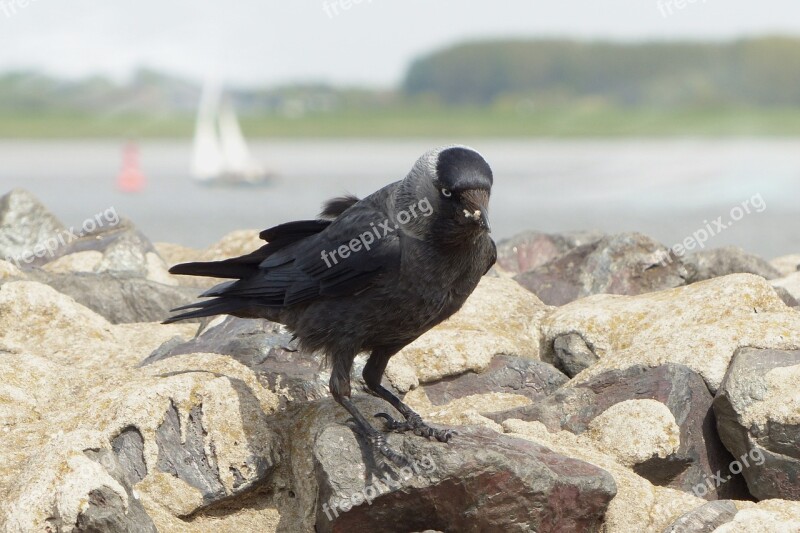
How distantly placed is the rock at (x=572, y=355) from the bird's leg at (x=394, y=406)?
1.63 meters

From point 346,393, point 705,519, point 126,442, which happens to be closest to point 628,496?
point 705,519

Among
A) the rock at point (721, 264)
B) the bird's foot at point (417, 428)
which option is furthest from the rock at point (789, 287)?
the bird's foot at point (417, 428)

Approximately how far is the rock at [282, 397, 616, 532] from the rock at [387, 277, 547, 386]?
1370 mm

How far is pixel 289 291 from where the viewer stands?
6.20m

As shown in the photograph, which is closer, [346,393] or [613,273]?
[346,393]

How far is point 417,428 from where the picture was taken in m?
5.79

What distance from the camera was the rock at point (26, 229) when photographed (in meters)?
10.5

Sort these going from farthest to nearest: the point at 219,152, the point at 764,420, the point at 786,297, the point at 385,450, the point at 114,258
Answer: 1. the point at 219,152
2. the point at 114,258
3. the point at 786,297
4. the point at 764,420
5. the point at 385,450

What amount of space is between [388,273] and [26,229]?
241 inches

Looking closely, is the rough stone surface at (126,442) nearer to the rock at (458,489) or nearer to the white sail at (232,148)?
the rock at (458,489)

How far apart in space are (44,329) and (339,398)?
9.67ft

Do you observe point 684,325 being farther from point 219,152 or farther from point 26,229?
point 219,152

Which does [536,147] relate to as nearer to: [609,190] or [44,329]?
[609,190]

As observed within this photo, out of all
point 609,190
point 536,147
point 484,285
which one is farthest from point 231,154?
point 484,285
